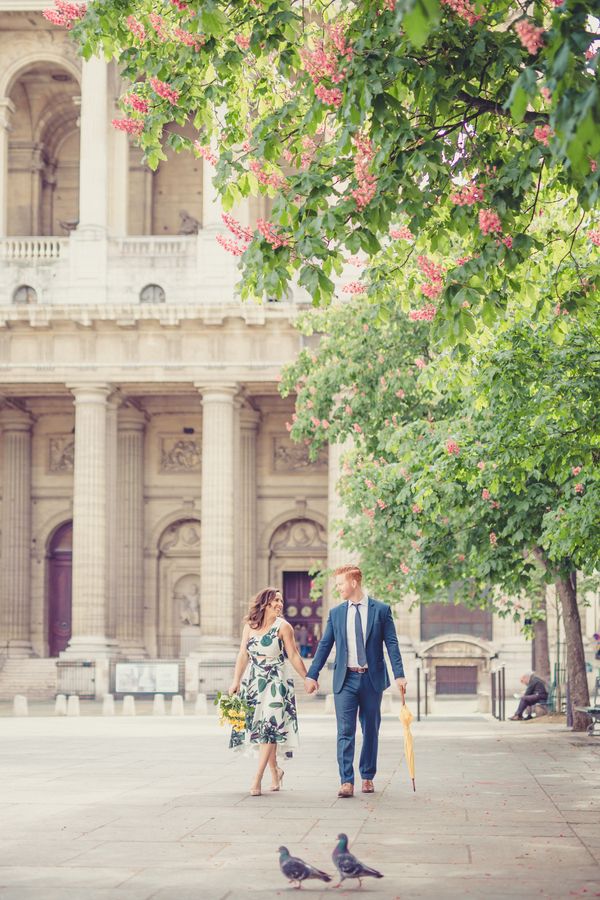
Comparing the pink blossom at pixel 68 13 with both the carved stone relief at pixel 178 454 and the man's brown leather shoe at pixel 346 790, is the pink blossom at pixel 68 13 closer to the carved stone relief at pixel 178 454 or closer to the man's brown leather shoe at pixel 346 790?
the man's brown leather shoe at pixel 346 790

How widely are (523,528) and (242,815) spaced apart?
10.3m

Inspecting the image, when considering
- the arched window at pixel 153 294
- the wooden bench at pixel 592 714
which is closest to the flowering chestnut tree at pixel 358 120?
the wooden bench at pixel 592 714

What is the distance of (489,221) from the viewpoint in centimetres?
1128

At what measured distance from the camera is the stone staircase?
151 ft

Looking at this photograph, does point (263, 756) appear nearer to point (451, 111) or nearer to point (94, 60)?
point (451, 111)

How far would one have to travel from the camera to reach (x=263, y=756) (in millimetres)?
13438

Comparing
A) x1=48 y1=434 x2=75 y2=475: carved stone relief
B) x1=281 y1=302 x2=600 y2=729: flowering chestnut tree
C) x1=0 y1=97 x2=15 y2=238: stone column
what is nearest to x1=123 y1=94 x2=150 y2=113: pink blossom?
x1=281 y1=302 x2=600 y2=729: flowering chestnut tree

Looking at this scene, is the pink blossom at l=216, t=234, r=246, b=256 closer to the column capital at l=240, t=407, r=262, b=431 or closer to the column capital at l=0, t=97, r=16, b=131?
the column capital at l=240, t=407, r=262, b=431

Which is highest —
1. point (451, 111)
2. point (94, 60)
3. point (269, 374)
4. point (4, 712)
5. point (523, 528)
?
point (94, 60)

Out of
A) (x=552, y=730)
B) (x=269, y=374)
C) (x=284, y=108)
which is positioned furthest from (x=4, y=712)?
(x=284, y=108)

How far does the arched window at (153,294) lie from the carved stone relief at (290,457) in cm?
773

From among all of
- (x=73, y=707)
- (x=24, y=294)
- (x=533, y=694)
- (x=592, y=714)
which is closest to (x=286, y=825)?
(x=592, y=714)

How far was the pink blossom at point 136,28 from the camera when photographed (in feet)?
41.0

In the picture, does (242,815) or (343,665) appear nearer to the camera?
(242,815)
